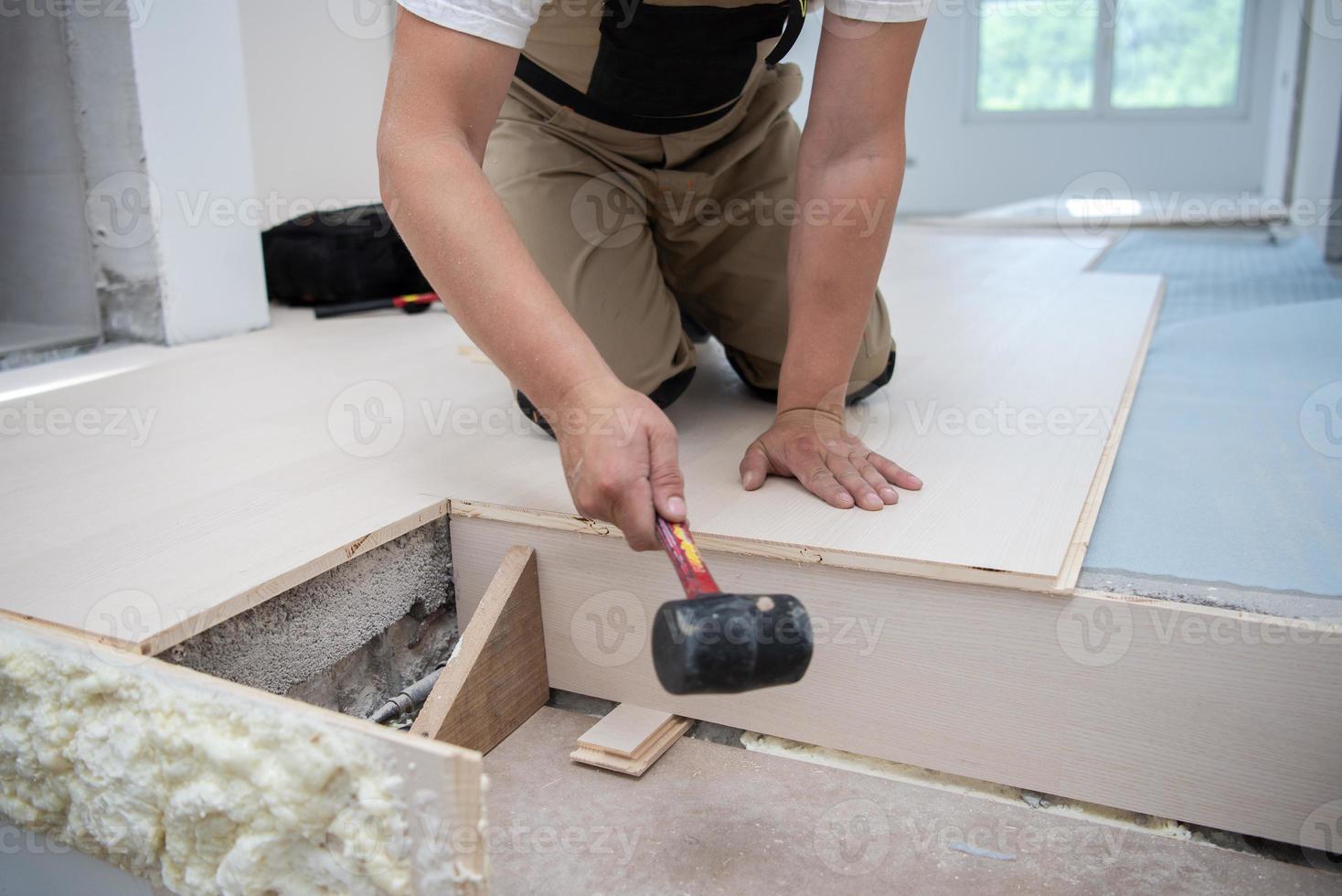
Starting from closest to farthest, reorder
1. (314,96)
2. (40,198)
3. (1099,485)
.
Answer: (1099,485)
(40,198)
(314,96)

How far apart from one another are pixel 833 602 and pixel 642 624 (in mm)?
225

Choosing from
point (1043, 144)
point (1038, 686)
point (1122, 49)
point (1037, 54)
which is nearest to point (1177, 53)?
point (1122, 49)

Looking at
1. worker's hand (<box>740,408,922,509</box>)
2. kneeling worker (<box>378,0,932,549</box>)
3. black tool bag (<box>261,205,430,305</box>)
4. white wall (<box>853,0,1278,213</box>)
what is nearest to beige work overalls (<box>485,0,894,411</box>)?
kneeling worker (<box>378,0,932,549</box>)

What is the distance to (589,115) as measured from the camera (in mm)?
1516

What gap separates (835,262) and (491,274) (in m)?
0.50

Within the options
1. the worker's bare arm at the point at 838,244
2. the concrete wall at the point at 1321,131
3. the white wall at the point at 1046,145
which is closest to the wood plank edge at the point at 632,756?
the worker's bare arm at the point at 838,244

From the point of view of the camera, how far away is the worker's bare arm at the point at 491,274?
3.04 feet

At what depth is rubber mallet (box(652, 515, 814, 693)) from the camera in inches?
30.6

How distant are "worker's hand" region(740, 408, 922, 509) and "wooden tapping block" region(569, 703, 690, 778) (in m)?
0.30

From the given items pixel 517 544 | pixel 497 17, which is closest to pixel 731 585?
pixel 517 544

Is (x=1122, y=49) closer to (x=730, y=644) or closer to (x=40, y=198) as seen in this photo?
(x=40, y=198)

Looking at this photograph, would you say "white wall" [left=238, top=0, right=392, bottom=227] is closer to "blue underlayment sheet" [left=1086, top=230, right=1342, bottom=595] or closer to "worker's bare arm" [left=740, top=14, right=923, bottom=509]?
"worker's bare arm" [left=740, top=14, right=923, bottom=509]

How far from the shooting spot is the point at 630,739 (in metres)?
1.13

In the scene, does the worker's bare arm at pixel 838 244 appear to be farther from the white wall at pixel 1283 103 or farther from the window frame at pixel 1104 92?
the window frame at pixel 1104 92
